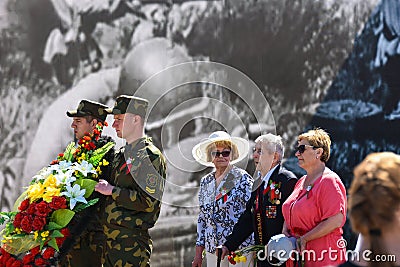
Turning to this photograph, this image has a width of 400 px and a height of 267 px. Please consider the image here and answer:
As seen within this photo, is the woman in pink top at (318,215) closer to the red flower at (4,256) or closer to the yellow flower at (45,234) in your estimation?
the yellow flower at (45,234)

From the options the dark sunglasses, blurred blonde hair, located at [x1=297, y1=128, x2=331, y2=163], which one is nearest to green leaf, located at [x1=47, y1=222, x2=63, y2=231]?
the dark sunglasses

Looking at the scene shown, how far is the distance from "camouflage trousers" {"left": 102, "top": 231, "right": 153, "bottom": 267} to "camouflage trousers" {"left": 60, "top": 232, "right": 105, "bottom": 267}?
0.37 m

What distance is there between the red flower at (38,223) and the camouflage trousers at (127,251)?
0.49 m

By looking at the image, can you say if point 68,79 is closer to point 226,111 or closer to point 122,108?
point 226,111

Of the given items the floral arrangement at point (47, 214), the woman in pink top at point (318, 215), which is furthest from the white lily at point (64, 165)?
the woman in pink top at point (318, 215)

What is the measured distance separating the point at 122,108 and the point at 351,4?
306cm

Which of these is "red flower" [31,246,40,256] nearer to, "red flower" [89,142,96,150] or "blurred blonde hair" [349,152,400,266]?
"red flower" [89,142,96,150]

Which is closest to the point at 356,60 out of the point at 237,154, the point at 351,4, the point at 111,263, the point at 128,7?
the point at 351,4

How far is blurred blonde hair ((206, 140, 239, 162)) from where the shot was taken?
19.1ft

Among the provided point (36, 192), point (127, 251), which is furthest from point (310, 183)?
point (36, 192)

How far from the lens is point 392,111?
279 inches

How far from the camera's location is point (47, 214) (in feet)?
16.4

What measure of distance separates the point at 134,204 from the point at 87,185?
1.23 feet

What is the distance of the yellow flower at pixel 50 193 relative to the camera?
499 cm
